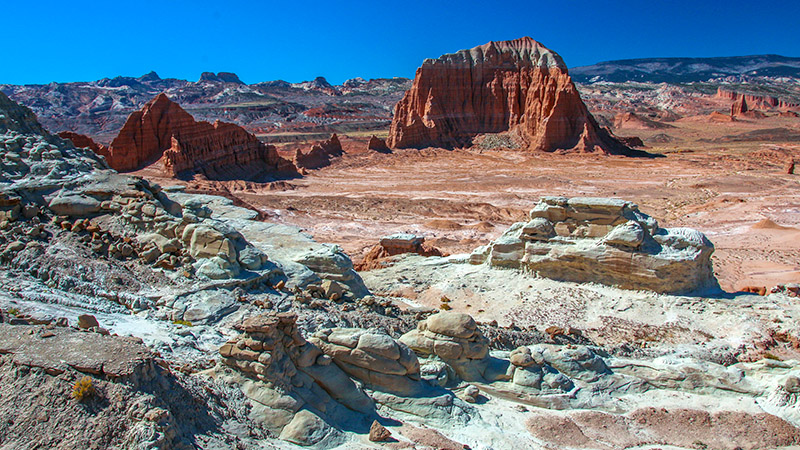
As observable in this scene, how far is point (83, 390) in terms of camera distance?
449 cm

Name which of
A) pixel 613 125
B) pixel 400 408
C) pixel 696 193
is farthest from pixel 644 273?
pixel 613 125

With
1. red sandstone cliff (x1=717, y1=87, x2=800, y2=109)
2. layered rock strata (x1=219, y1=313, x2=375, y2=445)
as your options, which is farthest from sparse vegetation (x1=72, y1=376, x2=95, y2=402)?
red sandstone cliff (x1=717, y1=87, x2=800, y2=109)

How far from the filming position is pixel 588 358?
28.6 ft

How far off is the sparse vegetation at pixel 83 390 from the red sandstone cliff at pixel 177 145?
32040 mm

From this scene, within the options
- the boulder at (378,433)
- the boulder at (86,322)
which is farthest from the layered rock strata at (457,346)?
the boulder at (86,322)

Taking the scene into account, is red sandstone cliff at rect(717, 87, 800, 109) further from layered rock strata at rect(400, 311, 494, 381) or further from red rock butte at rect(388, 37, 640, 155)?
layered rock strata at rect(400, 311, 494, 381)

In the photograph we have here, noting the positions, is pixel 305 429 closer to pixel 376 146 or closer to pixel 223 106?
pixel 376 146

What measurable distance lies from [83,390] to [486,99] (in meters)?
60.0

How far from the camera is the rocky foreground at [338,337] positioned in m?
4.97

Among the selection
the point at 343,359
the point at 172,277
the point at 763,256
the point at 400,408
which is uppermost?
the point at 172,277

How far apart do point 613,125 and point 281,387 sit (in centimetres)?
9345

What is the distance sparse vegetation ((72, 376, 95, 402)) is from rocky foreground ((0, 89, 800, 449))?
0.06 feet

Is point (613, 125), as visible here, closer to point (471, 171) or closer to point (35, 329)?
point (471, 171)

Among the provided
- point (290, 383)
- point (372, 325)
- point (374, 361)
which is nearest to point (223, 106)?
point (372, 325)
